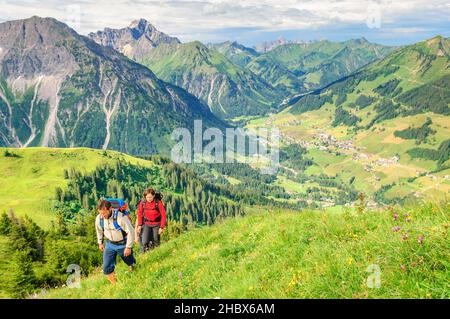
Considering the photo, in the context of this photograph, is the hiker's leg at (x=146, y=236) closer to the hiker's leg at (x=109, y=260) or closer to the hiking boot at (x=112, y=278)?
the hiker's leg at (x=109, y=260)

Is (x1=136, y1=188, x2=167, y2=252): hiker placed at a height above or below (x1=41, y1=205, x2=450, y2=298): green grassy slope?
below

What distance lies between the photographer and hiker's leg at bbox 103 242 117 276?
1438cm

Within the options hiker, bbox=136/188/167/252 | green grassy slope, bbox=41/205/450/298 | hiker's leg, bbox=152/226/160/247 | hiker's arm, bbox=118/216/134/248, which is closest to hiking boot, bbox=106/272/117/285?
green grassy slope, bbox=41/205/450/298

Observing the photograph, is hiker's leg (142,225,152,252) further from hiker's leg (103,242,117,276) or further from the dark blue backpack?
hiker's leg (103,242,117,276)

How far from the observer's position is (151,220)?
19.9 m

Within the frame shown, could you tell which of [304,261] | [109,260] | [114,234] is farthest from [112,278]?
[304,261]

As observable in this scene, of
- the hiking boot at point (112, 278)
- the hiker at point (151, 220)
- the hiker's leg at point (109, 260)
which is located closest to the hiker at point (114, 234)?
the hiker's leg at point (109, 260)

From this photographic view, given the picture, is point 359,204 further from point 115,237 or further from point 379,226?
point 115,237

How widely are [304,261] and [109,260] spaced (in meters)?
8.14

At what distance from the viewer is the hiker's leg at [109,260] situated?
14375mm

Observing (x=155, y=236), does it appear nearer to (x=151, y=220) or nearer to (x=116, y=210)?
(x=151, y=220)

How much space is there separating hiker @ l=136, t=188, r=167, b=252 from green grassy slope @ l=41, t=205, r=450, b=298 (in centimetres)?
273

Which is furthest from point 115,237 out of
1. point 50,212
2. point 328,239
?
point 50,212

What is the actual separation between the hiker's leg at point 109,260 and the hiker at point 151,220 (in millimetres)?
4745
